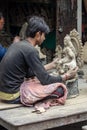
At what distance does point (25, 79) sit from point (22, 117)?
61cm

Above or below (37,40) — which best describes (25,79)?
below

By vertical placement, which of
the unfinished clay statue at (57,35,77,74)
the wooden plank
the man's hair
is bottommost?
the wooden plank

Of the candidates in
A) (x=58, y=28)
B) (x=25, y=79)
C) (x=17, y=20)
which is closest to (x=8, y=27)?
(x=17, y=20)

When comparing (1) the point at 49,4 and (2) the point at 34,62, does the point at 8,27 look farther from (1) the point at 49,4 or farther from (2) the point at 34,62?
(2) the point at 34,62

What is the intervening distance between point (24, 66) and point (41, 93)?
320 millimetres

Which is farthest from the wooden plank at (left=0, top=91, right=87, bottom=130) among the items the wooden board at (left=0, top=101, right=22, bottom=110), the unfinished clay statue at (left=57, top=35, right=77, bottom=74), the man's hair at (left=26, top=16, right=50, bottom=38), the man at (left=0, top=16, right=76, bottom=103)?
the man's hair at (left=26, top=16, right=50, bottom=38)

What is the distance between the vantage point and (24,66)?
3887 mm

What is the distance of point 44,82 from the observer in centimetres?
386

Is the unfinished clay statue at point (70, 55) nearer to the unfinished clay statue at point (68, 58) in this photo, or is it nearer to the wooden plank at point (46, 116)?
the unfinished clay statue at point (68, 58)

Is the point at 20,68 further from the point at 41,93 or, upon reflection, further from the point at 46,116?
the point at 46,116

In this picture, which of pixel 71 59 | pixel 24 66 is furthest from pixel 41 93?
pixel 71 59

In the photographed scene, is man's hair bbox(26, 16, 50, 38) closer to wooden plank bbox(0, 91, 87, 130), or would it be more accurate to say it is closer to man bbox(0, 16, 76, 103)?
man bbox(0, 16, 76, 103)

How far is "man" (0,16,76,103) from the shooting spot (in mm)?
3793

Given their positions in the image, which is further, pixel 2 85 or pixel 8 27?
pixel 8 27
